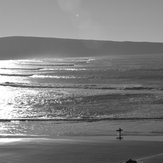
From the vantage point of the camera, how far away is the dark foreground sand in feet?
30.6

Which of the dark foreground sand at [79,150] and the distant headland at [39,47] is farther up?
the distant headland at [39,47]

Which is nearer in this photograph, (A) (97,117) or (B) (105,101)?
(A) (97,117)

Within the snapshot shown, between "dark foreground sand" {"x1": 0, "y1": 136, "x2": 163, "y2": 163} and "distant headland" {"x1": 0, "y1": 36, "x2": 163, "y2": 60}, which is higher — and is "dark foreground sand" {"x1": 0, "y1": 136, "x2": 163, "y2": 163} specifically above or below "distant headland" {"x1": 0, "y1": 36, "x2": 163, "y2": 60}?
below

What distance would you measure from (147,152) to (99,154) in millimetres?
1219

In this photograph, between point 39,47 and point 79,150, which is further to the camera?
point 39,47

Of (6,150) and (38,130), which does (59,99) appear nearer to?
(38,130)

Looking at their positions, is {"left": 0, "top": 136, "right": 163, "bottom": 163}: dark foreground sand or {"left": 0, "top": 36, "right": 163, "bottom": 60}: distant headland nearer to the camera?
{"left": 0, "top": 136, "right": 163, "bottom": 163}: dark foreground sand

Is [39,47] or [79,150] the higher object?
[39,47]

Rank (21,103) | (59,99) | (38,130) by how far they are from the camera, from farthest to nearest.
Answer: (59,99), (21,103), (38,130)

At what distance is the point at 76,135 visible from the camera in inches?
522

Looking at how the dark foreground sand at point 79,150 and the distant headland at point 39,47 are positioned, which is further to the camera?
the distant headland at point 39,47

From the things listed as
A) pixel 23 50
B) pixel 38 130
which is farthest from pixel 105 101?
pixel 23 50

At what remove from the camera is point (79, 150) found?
1030 cm

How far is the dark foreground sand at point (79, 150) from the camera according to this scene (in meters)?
9.31
